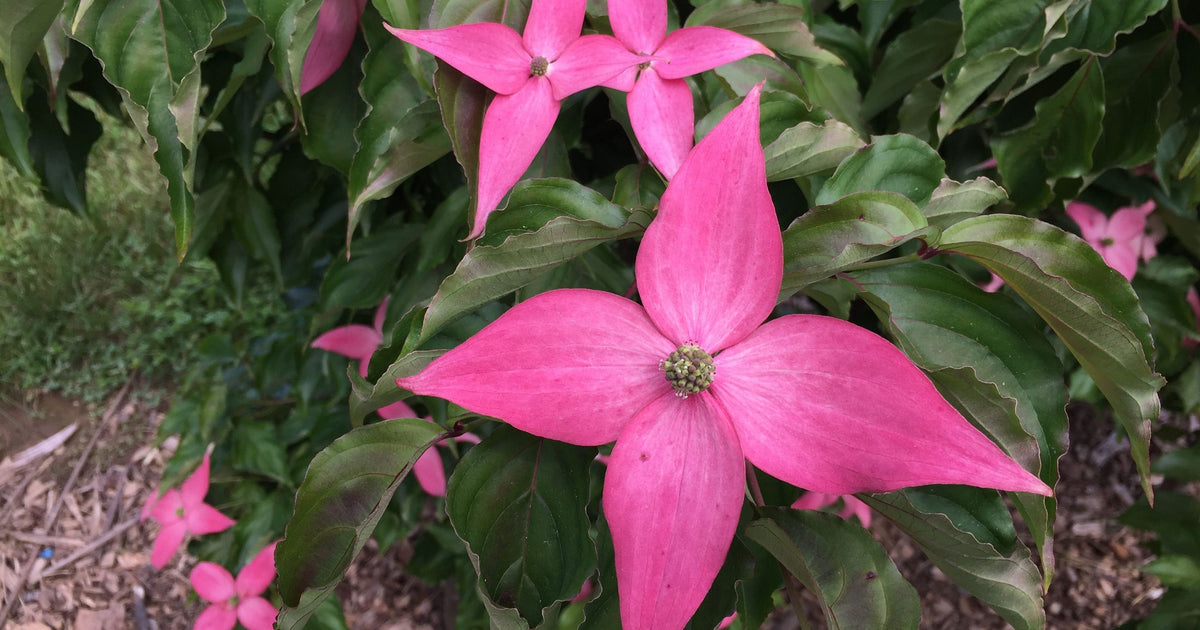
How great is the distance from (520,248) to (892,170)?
28 centimetres

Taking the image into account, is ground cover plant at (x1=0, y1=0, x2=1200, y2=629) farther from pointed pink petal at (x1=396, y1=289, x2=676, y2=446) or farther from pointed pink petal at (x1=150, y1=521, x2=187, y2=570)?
pointed pink petal at (x1=150, y1=521, x2=187, y2=570)

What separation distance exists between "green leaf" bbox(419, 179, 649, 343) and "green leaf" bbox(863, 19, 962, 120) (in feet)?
1.43

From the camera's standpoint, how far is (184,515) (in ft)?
3.93

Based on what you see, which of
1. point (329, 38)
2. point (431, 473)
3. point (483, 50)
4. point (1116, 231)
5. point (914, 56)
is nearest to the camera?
point (483, 50)

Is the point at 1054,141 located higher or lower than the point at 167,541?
higher

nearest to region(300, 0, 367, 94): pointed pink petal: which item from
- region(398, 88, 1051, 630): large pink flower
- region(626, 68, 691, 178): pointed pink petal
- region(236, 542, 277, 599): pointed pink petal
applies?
region(626, 68, 691, 178): pointed pink petal

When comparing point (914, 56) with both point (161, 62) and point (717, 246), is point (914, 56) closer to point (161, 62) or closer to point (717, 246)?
point (717, 246)

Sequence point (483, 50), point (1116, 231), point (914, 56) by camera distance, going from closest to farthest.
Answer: point (483, 50)
point (914, 56)
point (1116, 231)

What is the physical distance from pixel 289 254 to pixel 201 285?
126cm

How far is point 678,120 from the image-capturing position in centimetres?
52

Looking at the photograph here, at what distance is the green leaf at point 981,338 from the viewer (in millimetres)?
520

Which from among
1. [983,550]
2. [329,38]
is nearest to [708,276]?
[983,550]

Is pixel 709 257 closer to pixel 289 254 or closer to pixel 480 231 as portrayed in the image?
pixel 480 231

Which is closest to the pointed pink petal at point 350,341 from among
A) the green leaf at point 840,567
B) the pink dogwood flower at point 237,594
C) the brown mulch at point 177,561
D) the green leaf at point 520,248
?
the pink dogwood flower at point 237,594
